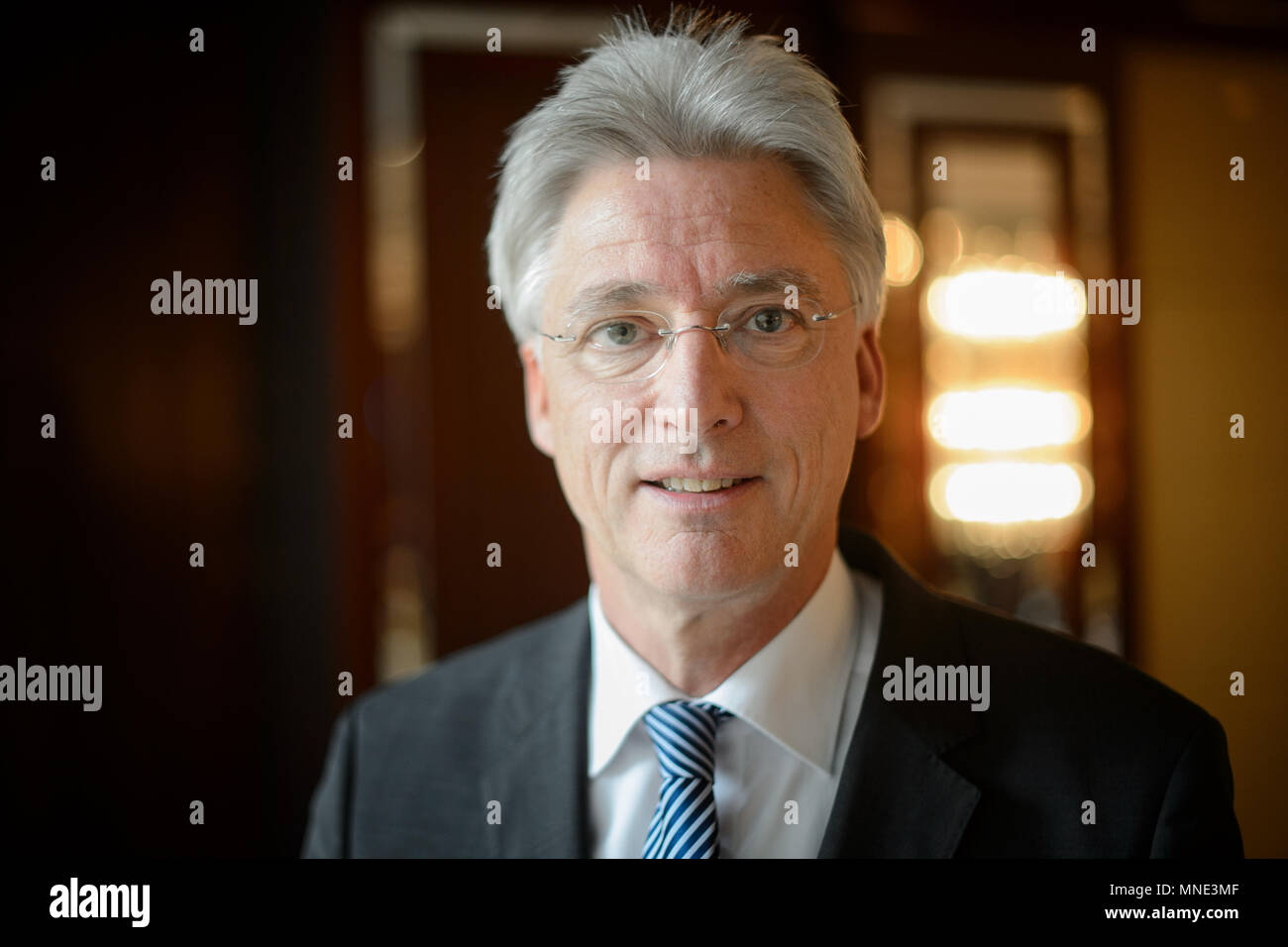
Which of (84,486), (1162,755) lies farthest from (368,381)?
(1162,755)

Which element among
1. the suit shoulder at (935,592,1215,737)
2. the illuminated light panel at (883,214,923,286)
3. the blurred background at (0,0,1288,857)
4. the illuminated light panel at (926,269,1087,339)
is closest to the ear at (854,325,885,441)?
the suit shoulder at (935,592,1215,737)

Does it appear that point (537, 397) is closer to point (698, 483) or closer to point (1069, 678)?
point (698, 483)

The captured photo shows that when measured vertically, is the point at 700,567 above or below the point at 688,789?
above

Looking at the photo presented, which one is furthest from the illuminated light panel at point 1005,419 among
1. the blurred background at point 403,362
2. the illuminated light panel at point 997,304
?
the illuminated light panel at point 997,304

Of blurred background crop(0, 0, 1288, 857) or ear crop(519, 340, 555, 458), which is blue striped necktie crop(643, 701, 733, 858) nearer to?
ear crop(519, 340, 555, 458)

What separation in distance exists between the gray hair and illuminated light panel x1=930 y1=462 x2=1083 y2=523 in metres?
1.42

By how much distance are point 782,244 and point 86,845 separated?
6.15 ft

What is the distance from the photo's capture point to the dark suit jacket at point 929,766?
3.60 feet

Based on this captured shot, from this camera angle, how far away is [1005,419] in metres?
2.75

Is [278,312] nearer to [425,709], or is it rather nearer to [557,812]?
[425,709]

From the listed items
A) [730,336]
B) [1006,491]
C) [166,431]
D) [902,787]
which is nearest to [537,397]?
[730,336]

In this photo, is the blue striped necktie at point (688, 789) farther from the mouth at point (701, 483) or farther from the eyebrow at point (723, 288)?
the eyebrow at point (723, 288)

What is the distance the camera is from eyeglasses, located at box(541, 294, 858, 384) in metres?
1.07

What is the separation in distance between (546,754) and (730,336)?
572 mm
